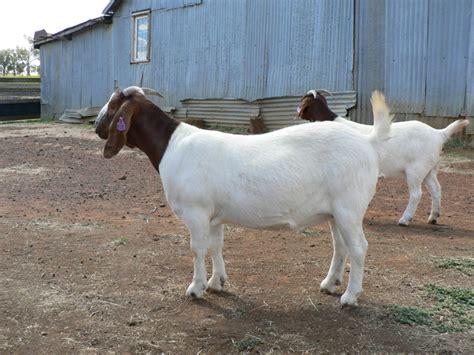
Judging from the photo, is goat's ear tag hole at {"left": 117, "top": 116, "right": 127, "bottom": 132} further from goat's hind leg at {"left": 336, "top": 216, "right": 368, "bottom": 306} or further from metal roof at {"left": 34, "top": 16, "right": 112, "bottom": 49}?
metal roof at {"left": 34, "top": 16, "right": 112, "bottom": 49}

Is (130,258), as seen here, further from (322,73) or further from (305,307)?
(322,73)

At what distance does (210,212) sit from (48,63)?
22.6 meters

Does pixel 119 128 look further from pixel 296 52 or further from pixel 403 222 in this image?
pixel 296 52

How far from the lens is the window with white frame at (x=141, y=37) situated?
1969cm

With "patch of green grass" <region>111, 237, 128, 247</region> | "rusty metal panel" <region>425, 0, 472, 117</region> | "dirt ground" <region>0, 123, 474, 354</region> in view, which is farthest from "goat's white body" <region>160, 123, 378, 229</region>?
"rusty metal panel" <region>425, 0, 472, 117</region>

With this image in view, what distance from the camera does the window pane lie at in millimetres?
19812

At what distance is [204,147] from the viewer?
423 cm

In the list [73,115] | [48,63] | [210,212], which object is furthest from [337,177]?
[48,63]

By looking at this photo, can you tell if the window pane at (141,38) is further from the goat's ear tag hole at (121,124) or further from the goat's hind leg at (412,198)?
the goat's ear tag hole at (121,124)

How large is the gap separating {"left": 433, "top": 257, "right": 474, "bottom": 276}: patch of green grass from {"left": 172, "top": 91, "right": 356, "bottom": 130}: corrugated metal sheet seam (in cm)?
893

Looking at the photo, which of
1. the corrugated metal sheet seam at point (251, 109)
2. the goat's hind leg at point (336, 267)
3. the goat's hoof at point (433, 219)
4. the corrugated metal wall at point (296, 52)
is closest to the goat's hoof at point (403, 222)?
the goat's hoof at point (433, 219)

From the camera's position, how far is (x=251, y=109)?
1647cm

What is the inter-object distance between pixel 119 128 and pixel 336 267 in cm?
213

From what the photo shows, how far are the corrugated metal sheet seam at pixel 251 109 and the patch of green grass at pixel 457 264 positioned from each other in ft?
29.3
